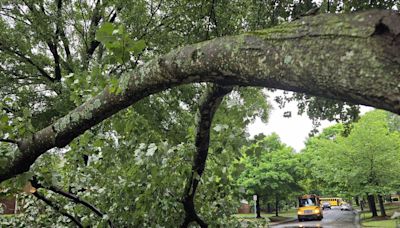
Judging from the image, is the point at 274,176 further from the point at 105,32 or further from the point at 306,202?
the point at 105,32

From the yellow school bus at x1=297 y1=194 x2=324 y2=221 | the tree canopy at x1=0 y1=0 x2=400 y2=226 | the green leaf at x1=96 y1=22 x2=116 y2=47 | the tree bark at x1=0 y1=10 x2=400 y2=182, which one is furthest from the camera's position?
the yellow school bus at x1=297 y1=194 x2=324 y2=221

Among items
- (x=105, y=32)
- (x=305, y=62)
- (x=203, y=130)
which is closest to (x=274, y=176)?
(x=203, y=130)

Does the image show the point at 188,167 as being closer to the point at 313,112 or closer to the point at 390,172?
the point at 313,112

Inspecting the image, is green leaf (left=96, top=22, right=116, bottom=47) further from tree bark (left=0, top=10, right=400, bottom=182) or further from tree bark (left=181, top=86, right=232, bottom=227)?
tree bark (left=181, top=86, right=232, bottom=227)

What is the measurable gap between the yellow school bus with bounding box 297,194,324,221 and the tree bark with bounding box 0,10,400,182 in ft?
106

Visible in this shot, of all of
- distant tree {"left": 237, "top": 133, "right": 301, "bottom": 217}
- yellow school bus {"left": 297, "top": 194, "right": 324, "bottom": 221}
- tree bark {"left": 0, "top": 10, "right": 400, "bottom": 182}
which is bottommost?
tree bark {"left": 0, "top": 10, "right": 400, "bottom": 182}

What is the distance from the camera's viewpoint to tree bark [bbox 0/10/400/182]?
1.23m

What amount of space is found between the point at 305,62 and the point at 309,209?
1289 inches

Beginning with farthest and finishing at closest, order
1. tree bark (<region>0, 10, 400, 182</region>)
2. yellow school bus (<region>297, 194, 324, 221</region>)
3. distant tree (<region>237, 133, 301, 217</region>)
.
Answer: distant tree (<region>237, 133, 301, 217</region>) → yellow school bus (<region>297, 194, 324, 221</region>) → tree bark (<region>0, 10, 400, 182</region>)

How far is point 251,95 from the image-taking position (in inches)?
418

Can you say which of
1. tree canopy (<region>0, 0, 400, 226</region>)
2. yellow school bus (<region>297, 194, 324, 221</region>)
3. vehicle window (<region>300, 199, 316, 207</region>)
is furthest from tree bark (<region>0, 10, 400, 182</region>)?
vehicle window (<region>300, 199, 316, 207</region>)

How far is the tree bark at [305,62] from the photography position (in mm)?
1230

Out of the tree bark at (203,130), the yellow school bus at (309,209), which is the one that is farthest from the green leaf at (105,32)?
the yellow school bus at (309,209)

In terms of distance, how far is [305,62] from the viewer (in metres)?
1.46
